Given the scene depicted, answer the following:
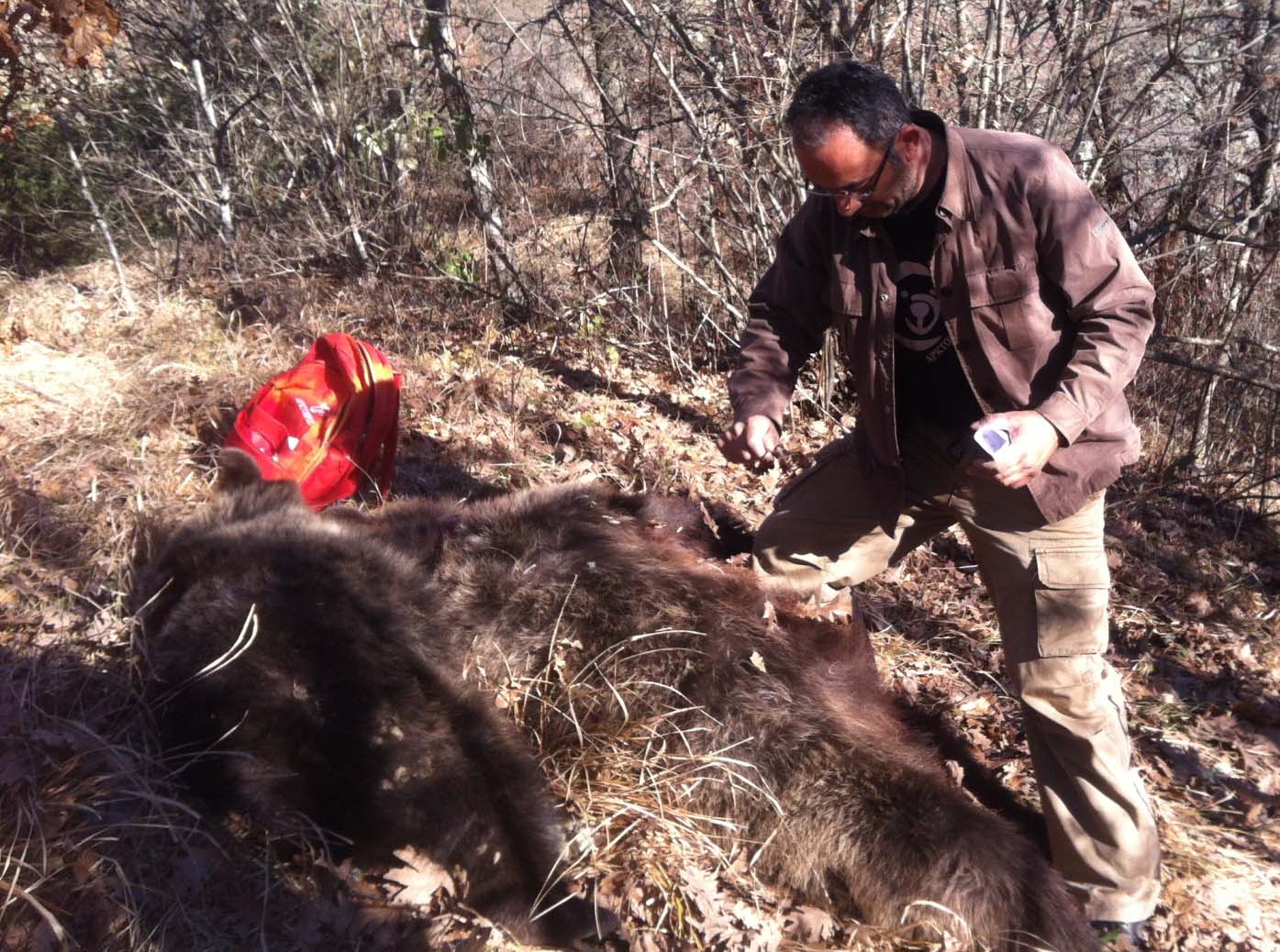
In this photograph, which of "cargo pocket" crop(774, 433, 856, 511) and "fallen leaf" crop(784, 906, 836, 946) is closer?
"fallen leaf" crop(784, 906, 836, 946)

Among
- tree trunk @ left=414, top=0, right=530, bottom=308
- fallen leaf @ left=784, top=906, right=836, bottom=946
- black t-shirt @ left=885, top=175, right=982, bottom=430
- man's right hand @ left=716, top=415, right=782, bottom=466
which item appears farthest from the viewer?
tree trunk @ left=414, top=0, right=530, bottom=308

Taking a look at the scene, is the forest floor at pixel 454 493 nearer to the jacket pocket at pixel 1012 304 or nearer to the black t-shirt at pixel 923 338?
the black t-shirt at pixel 923 338

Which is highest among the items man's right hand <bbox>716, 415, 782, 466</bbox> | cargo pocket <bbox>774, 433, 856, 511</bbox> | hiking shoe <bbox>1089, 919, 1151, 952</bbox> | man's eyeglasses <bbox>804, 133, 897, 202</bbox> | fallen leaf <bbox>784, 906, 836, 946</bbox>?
man's eyeglasses <bbox>804, 133, 897, 202</bbox>

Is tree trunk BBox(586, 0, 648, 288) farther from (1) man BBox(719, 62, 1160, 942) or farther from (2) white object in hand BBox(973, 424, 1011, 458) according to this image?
(2) white object in hand BBox(973, 424, 1011, 458)

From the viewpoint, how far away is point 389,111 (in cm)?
779

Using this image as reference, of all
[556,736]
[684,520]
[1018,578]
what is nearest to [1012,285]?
[1018,578]

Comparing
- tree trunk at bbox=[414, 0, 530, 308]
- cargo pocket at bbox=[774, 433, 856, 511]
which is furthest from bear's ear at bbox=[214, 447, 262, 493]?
tree trunk at bbox=[414, 0, 530, 308]

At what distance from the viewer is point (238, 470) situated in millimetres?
4219

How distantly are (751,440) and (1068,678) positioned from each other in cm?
128

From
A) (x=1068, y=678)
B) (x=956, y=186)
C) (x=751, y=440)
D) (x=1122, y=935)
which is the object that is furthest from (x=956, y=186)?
(x=1122, y=935)

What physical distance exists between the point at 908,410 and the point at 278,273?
5.71 metres

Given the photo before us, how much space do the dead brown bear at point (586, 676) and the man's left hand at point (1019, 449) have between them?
0.92 meters

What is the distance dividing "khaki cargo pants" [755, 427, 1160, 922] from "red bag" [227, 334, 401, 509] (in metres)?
2.87

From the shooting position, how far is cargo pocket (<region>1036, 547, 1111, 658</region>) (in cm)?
295
